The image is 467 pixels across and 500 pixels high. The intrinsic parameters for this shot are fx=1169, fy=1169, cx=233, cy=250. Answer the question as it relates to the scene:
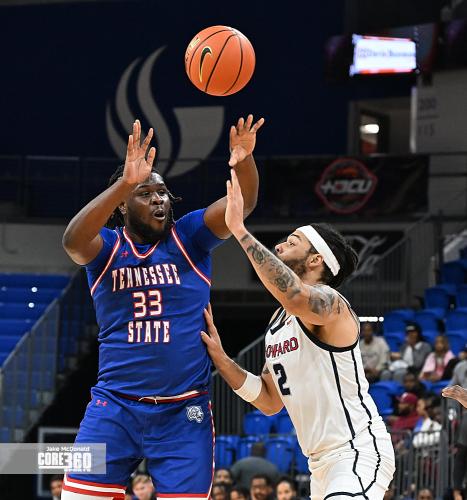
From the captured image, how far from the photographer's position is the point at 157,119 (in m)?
22.7

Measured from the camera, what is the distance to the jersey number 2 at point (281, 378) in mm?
5590

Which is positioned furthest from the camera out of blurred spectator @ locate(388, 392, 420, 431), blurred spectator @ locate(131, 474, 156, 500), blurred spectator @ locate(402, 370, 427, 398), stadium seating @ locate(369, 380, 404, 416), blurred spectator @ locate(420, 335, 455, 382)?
blurred spectator @ locate(420, 335, 455, 382)

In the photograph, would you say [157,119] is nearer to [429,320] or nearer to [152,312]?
[429,320]

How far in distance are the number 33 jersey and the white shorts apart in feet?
0.15

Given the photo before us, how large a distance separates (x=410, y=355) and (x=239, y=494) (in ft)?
15.5

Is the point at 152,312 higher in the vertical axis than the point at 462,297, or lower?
lower

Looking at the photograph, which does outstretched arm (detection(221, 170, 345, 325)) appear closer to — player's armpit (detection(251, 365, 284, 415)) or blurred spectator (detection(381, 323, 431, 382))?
player's armpit (detection(251, 365, 284, 415))

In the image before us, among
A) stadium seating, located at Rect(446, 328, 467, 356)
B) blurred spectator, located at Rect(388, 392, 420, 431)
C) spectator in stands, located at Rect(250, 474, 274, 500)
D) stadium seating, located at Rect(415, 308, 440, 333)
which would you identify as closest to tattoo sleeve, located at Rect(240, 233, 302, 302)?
spectator in stands, located at Rect(250, 474, 274, 500)

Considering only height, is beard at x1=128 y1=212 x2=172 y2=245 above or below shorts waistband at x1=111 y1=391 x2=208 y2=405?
above

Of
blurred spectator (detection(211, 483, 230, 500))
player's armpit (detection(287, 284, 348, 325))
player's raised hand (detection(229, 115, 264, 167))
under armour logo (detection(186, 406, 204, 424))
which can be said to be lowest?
blurred spectator (detection(211, 483, 230, 500))

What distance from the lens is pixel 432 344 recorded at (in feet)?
51.5

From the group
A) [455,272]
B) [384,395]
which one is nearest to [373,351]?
[384,395]

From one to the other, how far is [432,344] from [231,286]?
5626mm

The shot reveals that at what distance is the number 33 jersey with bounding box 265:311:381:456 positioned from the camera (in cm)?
543
